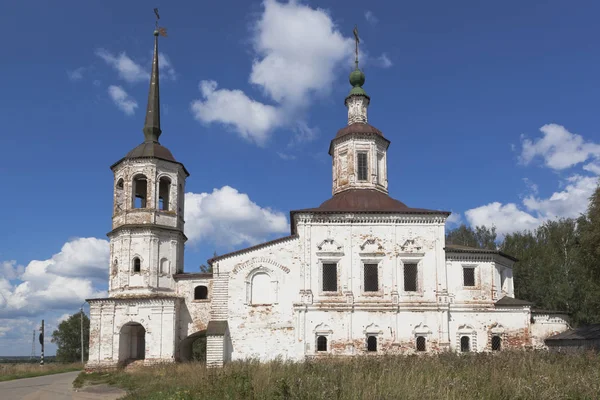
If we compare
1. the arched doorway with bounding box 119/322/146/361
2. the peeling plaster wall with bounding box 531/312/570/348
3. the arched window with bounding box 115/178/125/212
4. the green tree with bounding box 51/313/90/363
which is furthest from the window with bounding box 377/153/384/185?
the green tree with bounding box 51/313/90/363

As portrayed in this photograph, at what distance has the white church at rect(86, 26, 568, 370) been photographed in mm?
23000

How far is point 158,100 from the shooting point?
94.2 ft

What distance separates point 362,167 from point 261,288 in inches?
330

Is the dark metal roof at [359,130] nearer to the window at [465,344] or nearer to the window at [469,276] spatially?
the window at [469,276]

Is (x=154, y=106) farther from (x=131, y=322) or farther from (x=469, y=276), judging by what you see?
(x=469, y=276)

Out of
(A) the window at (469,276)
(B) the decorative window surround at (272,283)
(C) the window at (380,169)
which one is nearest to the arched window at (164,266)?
(B) the decorative window surround at (272,283)

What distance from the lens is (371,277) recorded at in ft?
77.8

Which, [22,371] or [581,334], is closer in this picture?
[581,334]

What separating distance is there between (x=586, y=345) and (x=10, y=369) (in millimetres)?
26623

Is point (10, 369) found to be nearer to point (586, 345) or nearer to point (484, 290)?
point (484, 290)

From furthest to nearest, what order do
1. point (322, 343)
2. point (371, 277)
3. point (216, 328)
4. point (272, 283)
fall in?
point (371, 277) < point (272, 283) < point (322, 343) < point (216, 328)

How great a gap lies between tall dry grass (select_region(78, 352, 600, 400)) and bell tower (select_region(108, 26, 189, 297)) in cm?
1396

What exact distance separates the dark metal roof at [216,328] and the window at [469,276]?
425 inches

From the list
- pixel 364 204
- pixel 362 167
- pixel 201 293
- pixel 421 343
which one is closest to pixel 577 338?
pixel 421 343
